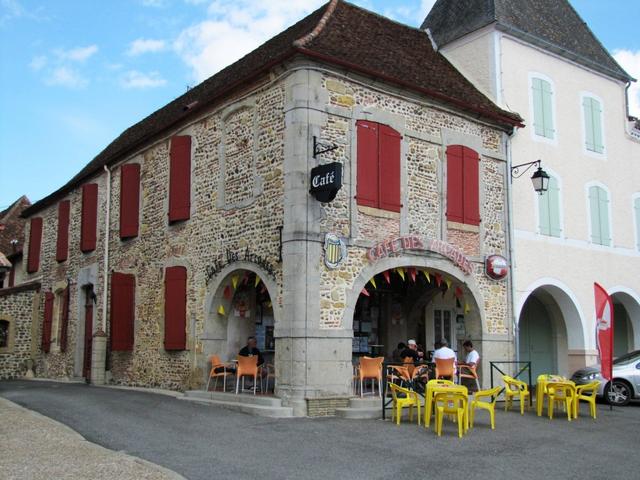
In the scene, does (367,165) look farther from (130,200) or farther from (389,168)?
(130,200)

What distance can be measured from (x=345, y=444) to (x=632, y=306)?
11903 mm

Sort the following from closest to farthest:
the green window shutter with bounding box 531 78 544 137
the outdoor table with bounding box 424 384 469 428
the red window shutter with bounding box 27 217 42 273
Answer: the outdoor table with bounding box 424 384 469 428, the green window shutter with bounding box 531 78 544 137, the red window shutter with bounding box 27 217 42 273

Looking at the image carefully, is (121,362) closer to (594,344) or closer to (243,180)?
(243,180)

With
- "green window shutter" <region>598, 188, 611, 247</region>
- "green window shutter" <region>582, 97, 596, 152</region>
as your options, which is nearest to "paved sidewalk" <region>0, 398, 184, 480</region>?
"green window shutter" <region>598, 188, 611, 247</region>

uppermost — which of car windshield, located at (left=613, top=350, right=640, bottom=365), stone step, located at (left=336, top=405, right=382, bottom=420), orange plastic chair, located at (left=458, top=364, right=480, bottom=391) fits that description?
car windshield, located at (left=613, top=350, right=640, bottom=365)

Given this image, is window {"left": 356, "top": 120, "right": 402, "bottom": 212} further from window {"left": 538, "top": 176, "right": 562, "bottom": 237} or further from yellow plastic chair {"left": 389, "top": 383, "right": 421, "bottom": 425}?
window {"left": 538, "top": 176, "right": 562, "bottom": 237}

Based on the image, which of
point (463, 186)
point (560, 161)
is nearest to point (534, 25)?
point (560, 161)

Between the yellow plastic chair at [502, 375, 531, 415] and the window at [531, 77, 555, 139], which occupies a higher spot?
the window at [531, 77, 555, 139]

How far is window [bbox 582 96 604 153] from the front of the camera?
1752cm

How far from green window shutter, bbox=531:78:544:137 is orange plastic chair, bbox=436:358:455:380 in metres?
6.60

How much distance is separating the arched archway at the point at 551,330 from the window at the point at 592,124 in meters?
3.75

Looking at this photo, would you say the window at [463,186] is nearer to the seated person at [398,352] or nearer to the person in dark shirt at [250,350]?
the seated person at [398,352]

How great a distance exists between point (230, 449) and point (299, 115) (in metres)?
5.83

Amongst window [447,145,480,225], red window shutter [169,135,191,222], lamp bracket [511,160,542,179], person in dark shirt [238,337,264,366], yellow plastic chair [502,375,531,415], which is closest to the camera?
yellow plastic chair [502,375,531,415]
